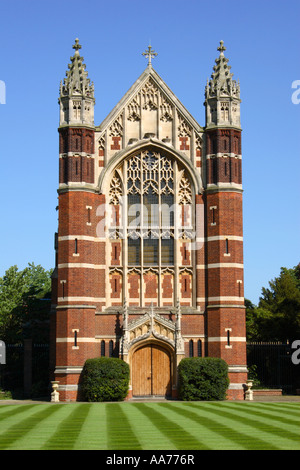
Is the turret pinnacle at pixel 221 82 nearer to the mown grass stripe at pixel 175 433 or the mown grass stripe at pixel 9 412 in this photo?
the mown grass stripe at pixel 9 412

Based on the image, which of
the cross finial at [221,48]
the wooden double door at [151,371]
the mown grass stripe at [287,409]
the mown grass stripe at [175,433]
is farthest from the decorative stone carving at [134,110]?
the mown grass stripe at [175,433]

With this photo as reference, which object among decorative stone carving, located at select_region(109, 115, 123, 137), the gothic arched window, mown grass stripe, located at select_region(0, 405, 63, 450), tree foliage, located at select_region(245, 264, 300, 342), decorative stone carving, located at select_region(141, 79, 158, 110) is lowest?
mown grass stripe, located at select_region(0, 405, 63, 450)

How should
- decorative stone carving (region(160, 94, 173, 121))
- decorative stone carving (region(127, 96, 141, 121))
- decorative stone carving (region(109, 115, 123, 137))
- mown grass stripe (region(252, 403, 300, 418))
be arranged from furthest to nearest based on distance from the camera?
decorative stone carving (region(160, 94, 173, 121)) → decorative stone carving (region(127, 96, 141, 121)) → decorative stone carving (region(109, 115, 123, 137)) → mown grass stripe (region(252, 403, 300, 418))

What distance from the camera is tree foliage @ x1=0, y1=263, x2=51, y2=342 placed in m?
48.0

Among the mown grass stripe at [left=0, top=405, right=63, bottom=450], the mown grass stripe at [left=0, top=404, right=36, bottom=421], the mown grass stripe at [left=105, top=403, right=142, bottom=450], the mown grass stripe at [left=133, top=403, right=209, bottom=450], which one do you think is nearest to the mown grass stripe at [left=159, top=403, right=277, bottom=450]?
the mown grass stripe at [left=133, top=403, right=209, bottom=450]

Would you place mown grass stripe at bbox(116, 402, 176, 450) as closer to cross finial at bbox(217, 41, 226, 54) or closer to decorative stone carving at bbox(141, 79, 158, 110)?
decorative stone carving at bbox(141, 79, 158, 110)

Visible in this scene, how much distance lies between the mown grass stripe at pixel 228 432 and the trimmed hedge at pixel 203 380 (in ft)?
35.6

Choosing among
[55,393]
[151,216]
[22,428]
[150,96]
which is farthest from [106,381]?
[150,96]

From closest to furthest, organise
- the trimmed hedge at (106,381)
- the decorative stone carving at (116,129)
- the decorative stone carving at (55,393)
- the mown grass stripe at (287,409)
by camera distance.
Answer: the mown grass stripe at (287,409), the trimmed hedge at (106,381), the decorative stone carving at (55,393), the decorative stone carving at (116,129)

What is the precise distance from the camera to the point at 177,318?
3794 centimetres

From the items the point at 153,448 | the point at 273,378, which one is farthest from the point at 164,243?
the point at 153,448

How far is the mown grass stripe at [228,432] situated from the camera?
56.3 ft

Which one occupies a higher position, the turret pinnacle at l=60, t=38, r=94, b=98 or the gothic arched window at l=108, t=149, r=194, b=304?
the turret pinnacle at l=60, t=38, r=94, b=98

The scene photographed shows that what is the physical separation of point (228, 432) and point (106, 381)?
17.0 m
